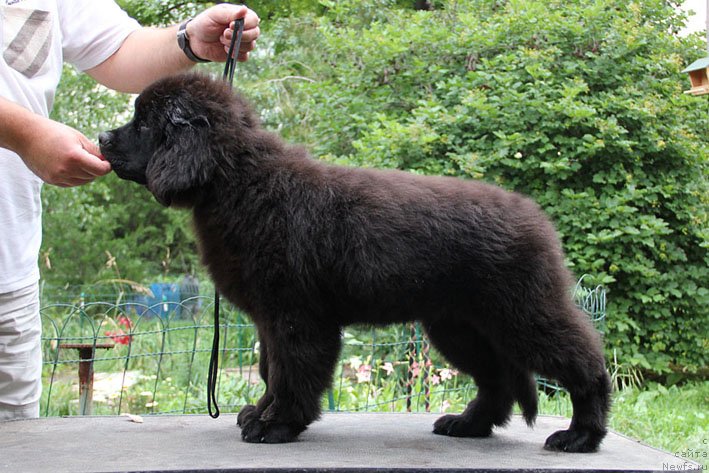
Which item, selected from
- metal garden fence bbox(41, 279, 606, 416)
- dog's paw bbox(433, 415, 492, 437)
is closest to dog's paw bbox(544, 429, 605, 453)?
dog's paw bbox(433, 415, 492, 437)

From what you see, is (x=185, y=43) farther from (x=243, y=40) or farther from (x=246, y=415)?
(x=246, y=415)

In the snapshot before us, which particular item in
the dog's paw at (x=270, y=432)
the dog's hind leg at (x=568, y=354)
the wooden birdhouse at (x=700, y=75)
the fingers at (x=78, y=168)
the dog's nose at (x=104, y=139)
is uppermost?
the wooden birdhouse at (x=700, y=75)

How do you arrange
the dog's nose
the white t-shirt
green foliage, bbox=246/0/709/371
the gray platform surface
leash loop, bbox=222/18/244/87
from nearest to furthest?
the gray platform surface < the dog's nose < leash loop, bbox=222/18/244/87 < the white t-shirt < green foliage, bbox=246/0/709/371

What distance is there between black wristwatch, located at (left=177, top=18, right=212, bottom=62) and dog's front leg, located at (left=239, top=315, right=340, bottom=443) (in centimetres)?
127

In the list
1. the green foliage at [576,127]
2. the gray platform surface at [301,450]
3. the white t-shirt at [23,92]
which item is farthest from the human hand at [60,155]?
the green foliage at [576,127]

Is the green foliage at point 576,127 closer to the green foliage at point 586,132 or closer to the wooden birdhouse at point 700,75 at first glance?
the green foliage at point 586,132

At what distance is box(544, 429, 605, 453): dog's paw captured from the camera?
8.46 feet

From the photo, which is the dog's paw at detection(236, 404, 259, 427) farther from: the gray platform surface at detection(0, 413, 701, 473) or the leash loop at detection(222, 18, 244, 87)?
the leash loop at detection(222, 18, 244, 87)

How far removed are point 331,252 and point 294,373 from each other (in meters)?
0.43

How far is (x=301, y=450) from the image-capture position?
253 cm

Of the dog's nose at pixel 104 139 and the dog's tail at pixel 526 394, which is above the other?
the dog's nose at pixel 104 139

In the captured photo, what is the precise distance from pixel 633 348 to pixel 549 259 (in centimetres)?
436

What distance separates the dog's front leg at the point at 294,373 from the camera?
2.51m

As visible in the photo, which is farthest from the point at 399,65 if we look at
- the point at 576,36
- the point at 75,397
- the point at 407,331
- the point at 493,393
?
the point at 493,393
